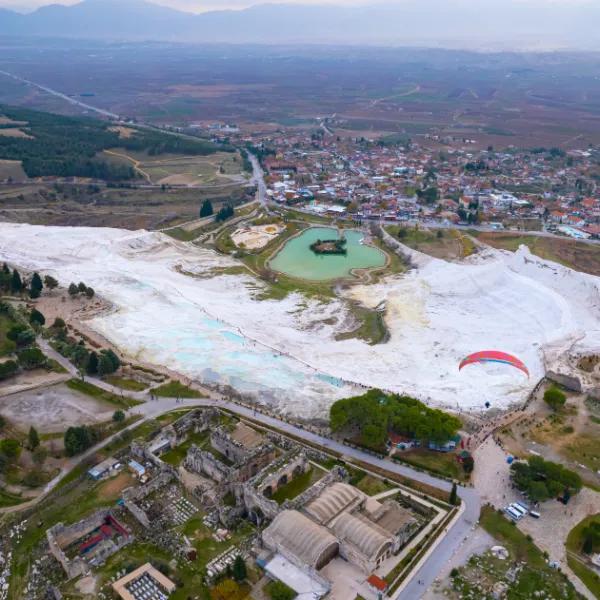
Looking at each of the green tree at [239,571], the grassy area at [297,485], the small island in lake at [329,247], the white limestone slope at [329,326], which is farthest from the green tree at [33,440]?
the small island in lake at [329,247]

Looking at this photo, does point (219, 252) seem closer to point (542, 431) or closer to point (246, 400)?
point (246, 400)

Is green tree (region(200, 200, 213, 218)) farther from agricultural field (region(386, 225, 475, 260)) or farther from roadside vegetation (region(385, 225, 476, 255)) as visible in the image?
agricultural field (region(386, 225, 475, 260))

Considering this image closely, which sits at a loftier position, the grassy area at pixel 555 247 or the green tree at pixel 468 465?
the grassy area at pixel 555 247

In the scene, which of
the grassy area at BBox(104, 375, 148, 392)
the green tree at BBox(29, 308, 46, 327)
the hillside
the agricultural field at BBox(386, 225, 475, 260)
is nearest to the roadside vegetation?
the agricultural field at BBox(386, 225, 475, 260)

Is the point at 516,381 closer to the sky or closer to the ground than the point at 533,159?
closer to the ground

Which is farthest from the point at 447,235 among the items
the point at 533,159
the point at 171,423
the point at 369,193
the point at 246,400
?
the point at 533,159

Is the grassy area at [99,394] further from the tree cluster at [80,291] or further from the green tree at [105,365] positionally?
the tree cluster at [80,291]
